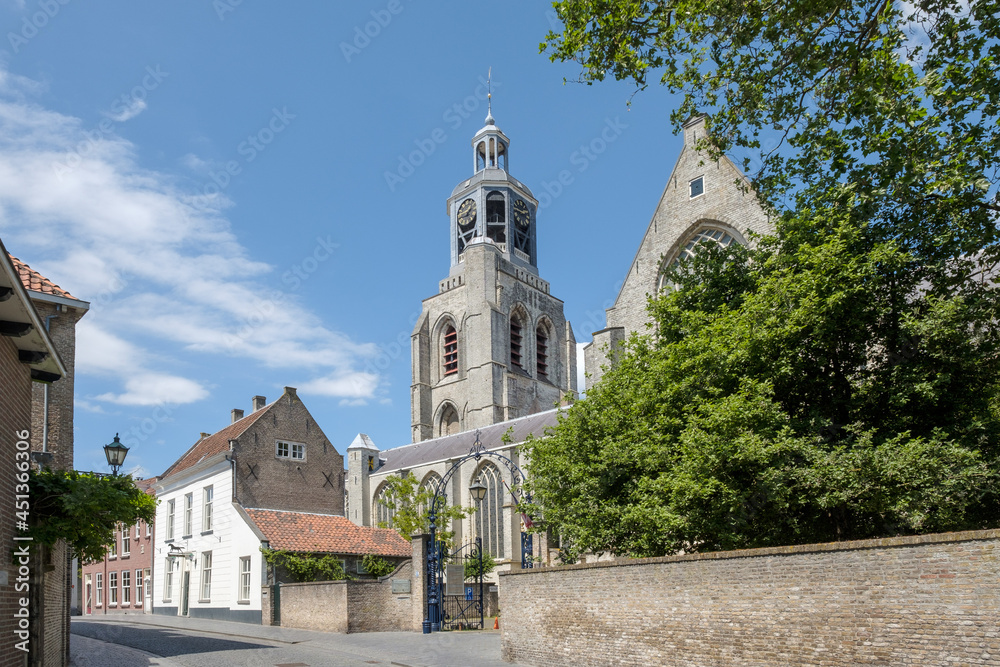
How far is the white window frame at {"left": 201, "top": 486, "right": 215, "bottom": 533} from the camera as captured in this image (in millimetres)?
29406

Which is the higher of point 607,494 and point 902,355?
point 902,355

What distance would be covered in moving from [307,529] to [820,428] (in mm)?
18319

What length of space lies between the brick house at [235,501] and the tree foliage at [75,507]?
15.0m

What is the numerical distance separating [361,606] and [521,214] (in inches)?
1839

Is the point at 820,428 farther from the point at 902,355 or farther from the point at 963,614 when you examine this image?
the point at 963,614

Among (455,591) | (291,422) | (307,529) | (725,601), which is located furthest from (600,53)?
(291,422)

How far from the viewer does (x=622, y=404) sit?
15727mm

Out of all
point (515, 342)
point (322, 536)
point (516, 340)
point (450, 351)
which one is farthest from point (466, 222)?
point (322, 536)

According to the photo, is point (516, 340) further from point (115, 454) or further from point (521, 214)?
point (115, 454)

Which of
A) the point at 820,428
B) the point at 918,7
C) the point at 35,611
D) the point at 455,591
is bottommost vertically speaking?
the point at 455,591

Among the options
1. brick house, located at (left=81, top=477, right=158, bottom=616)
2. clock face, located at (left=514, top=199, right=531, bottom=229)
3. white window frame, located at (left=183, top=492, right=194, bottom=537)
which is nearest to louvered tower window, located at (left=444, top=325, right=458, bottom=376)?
clock face, located at (left=514, top=199, right=531, bottom=229)

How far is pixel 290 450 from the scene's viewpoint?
30922mm

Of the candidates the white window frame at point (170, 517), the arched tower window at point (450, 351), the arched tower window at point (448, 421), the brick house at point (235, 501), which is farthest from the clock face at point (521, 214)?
the white window frame at point (170, 517)

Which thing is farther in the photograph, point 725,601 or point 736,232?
point 736,232
